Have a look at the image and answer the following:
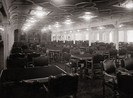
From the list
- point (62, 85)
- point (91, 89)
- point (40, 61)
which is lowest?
point (91, 89)

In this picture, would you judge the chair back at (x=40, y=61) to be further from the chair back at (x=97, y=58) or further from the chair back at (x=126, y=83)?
the chair back at (x=126, y=83)

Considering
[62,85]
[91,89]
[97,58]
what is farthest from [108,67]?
[62,85]

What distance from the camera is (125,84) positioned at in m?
2.10

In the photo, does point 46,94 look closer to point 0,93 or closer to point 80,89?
point 0,93

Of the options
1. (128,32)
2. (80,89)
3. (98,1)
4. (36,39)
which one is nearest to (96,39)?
(128,32)

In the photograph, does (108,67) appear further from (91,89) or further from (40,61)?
(40,61)

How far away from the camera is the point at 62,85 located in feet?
6.83

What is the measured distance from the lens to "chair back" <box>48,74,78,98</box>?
2.01 metres

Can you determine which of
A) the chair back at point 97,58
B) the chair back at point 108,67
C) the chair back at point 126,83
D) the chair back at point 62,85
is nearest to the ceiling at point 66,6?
the chair back at point 97,58

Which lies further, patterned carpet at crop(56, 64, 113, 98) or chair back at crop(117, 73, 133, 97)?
patterned carpet at crop(56, 64, 113, 98)

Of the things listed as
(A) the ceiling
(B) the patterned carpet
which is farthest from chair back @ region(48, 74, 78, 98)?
(A) the ceiling

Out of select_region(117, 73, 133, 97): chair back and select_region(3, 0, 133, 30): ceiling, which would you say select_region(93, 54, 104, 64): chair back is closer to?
select_region(3, 0, 133, 30): ceiling

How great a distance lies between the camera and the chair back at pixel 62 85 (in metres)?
2.01

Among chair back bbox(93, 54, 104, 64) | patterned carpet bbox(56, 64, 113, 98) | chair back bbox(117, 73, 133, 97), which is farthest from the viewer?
chair back bbox(93, 54, 104, 64)
